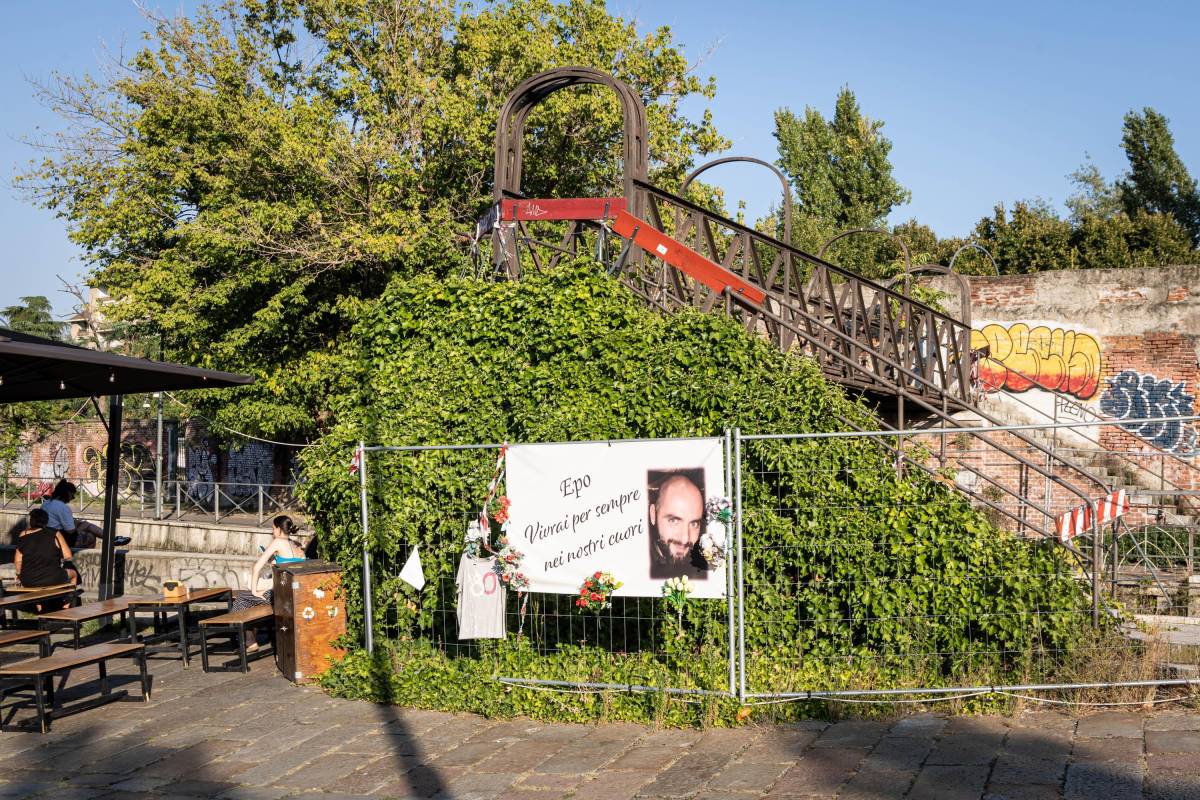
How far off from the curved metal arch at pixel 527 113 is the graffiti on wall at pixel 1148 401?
1506cm

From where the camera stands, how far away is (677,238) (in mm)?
12203

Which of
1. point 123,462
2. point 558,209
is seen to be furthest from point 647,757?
point 123,462

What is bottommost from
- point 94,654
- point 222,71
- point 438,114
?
point 94,654

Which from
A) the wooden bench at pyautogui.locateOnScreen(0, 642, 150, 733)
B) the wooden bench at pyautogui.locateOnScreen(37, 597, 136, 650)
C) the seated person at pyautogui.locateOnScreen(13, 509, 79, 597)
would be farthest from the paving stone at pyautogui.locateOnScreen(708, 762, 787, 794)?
the seated person at pyautogui.locateOnScreen(13, 509, 79, 597)

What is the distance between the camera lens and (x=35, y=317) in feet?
194

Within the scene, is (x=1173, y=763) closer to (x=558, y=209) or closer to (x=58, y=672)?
(x=58, y=672)

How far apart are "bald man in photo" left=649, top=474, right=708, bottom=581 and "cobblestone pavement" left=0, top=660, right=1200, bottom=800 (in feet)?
3.61

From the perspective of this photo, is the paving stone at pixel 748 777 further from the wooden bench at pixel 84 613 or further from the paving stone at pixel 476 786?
the wooden bench at pixel 84 613

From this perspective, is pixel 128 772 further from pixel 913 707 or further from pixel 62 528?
pixel 62 528

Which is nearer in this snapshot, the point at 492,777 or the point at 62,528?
the point at 492,777

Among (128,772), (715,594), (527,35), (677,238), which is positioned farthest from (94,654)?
(527,35)

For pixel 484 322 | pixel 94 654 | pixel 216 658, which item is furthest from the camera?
pixel 216 658

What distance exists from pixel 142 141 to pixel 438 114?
7.20m

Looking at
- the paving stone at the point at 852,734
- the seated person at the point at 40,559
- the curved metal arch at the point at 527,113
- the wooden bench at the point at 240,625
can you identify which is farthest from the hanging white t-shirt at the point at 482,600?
the seated person at the point at 40,559
